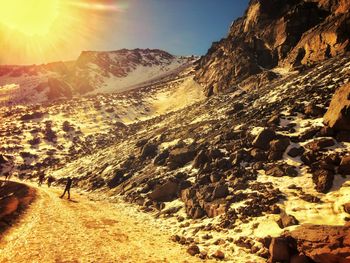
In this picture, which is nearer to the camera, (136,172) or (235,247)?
(235,247)

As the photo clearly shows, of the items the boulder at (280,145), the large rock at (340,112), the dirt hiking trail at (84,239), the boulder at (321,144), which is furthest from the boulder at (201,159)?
the large rock at (340,112)

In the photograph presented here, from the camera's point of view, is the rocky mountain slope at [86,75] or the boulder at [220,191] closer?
the boulder at [220,191]

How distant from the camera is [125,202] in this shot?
28266mm

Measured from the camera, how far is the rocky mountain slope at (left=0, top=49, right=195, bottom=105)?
115 meters

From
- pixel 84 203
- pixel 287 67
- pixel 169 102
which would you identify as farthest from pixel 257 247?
pixel 169 102

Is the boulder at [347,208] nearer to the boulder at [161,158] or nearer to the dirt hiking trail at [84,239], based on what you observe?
the dirt hiking trail at [84,239]

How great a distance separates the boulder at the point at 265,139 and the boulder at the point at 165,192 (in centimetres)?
699

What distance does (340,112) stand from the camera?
822 inches

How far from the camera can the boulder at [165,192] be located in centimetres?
2589

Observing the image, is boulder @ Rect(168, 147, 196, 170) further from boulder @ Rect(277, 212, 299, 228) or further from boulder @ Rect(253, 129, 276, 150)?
boulder @ Rect(277, 212, 299, 228)

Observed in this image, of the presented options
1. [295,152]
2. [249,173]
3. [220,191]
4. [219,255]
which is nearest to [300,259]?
[219,255]

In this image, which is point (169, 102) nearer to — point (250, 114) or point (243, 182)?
point (250, 114)

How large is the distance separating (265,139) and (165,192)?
28.2ft

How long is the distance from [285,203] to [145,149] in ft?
69.9
